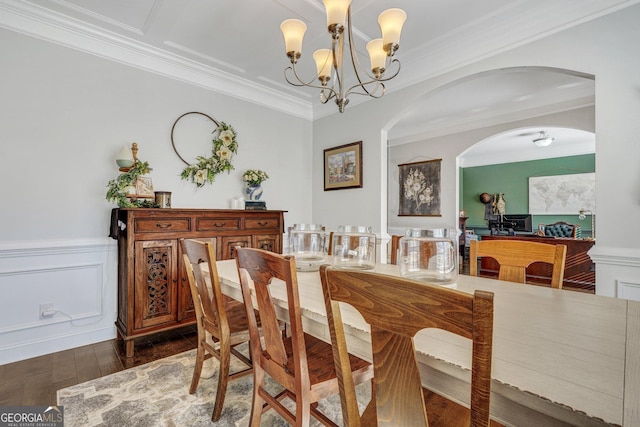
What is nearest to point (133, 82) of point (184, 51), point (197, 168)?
point (184, 51)

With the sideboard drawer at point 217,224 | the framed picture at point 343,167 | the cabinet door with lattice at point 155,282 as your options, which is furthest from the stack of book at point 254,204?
the framed picture at point 343,167

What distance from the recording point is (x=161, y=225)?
2.42 metres

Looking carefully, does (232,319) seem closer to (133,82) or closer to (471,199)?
(133,82)

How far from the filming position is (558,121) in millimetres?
3721

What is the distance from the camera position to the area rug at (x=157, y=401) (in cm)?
153

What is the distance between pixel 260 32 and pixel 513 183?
7.91 metres

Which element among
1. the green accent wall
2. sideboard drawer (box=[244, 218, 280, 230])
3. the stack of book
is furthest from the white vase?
the green accent wall

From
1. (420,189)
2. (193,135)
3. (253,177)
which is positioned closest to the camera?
(193,135)

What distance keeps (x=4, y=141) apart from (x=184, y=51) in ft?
5.16

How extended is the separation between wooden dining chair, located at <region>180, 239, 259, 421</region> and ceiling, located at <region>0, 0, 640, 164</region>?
1.86 meters

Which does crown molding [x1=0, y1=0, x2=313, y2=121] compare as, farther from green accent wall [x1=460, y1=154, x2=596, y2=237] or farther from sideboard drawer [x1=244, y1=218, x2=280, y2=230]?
green accent wall [x1=460, y1=154, x2=596, y2=237]

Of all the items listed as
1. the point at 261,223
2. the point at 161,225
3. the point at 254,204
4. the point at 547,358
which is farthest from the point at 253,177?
the point at 547,358

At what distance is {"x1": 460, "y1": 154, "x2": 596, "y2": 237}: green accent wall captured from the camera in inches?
275

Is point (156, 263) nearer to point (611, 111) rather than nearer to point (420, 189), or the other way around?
point (611, 111)
